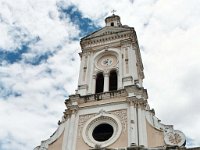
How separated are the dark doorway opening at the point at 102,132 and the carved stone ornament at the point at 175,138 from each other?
3372 millimetres

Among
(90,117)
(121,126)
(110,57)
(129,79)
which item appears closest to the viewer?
(121,126)

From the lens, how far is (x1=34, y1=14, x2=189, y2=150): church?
57.4ft

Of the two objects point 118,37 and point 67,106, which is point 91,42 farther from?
point 67,106

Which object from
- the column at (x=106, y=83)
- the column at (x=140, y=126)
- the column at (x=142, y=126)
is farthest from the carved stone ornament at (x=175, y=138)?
the column at (x=106, y=83)

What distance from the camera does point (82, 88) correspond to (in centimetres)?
2164

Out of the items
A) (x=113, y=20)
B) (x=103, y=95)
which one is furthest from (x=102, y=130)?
(x=113, y=20)

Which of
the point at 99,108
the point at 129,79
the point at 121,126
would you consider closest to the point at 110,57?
the point at 129,79

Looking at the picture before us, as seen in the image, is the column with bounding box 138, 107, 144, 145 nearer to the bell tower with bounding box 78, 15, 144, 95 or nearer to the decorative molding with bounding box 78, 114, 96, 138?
the bell tower with bounding box 78, 15, 144, 95

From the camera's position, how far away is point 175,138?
16.9m

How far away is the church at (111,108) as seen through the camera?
17.5 metres

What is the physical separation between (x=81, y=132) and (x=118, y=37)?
28.9ft

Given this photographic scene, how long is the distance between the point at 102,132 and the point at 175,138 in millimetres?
4478

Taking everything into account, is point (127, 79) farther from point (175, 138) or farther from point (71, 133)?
point (175, 138)

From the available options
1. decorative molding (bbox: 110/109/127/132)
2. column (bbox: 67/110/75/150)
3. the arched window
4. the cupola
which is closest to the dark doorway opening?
decorative molding (bbox: 110/109/127/132)
